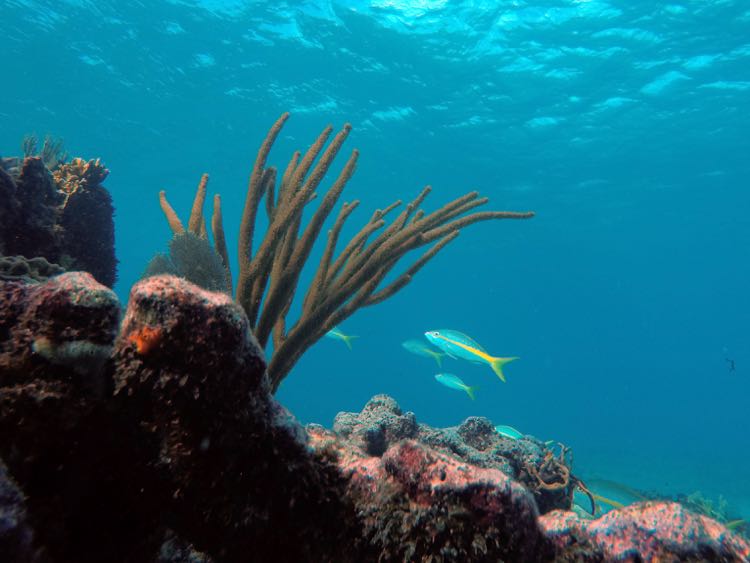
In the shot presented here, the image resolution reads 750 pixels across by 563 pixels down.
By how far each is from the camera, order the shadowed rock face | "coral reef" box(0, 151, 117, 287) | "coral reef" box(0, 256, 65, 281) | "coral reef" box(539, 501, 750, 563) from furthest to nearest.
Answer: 1. "coral reef" box(0, 151, 117, 287)
2. "coral reef" box(0, 256, 65, 281)
3. "coral reef" box(539, 501, 750, 563)
4. the shadowed rock face

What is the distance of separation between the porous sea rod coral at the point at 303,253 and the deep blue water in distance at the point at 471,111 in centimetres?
1622

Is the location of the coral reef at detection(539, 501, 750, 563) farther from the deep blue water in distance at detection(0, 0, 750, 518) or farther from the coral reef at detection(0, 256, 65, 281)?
the deep blue water in distance at detection(0, 0, 750, 518)

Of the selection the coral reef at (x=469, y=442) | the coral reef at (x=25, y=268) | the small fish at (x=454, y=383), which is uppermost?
the small fish at (x=454, y=383)

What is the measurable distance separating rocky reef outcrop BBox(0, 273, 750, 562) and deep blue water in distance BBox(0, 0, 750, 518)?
18.6 m

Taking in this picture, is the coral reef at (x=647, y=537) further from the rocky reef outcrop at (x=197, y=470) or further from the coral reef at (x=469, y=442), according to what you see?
the coral reef at (x=469, y=442)

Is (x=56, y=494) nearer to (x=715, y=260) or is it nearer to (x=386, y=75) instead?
(x=386, y=75)

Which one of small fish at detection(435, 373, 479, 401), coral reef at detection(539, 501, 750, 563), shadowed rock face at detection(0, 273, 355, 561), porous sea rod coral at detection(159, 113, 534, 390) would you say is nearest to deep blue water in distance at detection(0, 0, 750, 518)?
small fish at detection(435, 373, 479, 401)

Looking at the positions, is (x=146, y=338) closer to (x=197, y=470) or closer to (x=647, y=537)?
(x=197, y=470)

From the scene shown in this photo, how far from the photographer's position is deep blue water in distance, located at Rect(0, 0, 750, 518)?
56.8 ft

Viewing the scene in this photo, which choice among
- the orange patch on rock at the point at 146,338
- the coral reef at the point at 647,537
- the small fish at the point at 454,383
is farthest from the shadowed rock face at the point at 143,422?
the small fish at the point at 454,383

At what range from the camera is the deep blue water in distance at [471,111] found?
17.3 m

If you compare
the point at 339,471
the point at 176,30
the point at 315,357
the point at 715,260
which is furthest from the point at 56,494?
the point at 315,357

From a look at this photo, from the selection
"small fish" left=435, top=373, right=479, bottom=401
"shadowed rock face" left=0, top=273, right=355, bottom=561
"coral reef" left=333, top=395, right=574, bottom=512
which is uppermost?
"small fish" left=435, top=373, right=479, bottom=401

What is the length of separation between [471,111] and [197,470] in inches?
951
